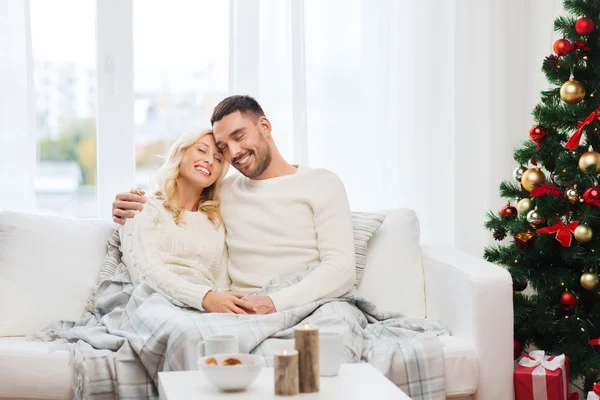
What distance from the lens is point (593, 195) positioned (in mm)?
2572

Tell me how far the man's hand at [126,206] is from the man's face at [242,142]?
1.08 ft

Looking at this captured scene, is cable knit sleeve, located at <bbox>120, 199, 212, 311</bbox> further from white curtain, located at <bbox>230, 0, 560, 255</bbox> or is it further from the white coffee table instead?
white curtain, located at <bbox>230, 0, 560, 255</bbox>

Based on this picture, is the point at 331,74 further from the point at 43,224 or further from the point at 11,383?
the point at 11,383

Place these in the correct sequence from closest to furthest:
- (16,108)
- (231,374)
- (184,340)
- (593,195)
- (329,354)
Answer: (231,374)
(329,354)
(184,340)
(593,195)
(16,108)

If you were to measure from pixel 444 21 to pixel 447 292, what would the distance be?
4.73ft

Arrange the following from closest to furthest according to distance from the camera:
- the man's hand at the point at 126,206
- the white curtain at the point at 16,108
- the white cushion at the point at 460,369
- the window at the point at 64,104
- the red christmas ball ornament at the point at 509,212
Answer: the white cushion at the point at 460,369 → the man's hand at the point at 126,206 → the red christmas ball ornament at the point at 509,212 → the white curtain at the point at 16,108 → the window at the point at 64,104

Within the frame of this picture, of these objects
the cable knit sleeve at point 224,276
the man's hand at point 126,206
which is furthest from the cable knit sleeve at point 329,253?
the man's hand at point 126,206

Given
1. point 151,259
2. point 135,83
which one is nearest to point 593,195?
point 151,259

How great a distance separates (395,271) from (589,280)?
2.12 ft

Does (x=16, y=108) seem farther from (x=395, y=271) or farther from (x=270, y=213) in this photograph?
(x=395, y=271)

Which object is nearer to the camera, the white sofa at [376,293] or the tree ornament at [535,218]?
the white sofa at [376,293]

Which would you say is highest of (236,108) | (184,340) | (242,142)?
(236,108)

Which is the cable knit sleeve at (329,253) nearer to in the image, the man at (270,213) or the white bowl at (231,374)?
the man at (270,213)

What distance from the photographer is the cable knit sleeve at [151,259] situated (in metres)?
2.39
